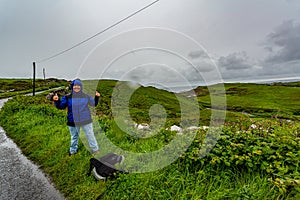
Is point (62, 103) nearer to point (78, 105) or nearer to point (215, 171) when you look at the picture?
point (78, 105)

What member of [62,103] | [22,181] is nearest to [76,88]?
[62,103]

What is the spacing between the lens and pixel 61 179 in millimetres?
5672

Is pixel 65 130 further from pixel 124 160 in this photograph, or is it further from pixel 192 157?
pixel 192 157

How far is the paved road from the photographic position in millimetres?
5043

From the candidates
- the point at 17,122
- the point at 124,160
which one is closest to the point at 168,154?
the point at 124,160

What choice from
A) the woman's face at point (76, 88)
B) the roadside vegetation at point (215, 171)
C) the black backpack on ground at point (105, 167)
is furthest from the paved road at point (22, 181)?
the woman's face at point (76, 88)

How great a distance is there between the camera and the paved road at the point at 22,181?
504 cm

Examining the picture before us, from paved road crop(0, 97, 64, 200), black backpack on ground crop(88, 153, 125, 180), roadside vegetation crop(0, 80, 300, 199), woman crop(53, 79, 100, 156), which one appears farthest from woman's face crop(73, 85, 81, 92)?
paved road crop(0, 97, 64, 200)

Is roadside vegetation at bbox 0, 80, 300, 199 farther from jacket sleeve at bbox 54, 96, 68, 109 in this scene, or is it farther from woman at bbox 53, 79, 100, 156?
jacket sleeve at bbox 54, 96, 68, 109

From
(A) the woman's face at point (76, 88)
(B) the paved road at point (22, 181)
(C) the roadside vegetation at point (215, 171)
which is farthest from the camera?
(A) the woman's face at point (76, 88)

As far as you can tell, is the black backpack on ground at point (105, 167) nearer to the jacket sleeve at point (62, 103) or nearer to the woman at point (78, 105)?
the woman at point (78, 105)

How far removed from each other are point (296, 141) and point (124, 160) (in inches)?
153

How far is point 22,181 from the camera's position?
5773 mm

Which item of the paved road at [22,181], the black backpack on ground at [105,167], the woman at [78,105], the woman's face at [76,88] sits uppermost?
the woman's face at [76,88]
